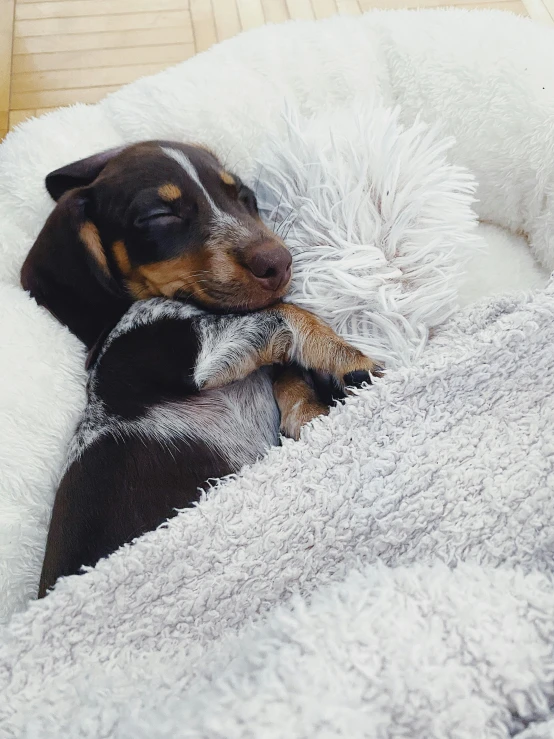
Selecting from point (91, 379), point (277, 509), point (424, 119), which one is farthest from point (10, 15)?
point (277, 509)

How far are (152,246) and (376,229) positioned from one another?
21.7 inches

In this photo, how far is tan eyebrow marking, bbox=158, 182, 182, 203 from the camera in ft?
5.19

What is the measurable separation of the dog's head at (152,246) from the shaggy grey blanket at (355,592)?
1.34ft

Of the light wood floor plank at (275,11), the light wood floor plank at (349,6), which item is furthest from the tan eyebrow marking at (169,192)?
the light wood floor plank at (349,6)

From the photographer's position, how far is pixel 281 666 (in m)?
0.95

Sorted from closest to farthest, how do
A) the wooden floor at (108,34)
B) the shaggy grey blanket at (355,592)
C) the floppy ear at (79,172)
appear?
the shaggy grey blanket at (355,592)
the floppy ear at (79,172)
the wooden floor at (108,34)

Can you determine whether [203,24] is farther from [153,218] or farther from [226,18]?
[153,218]

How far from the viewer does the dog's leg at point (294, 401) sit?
1549 mm

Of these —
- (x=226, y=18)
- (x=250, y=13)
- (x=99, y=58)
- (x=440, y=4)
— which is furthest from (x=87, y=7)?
(x=440, y=4)

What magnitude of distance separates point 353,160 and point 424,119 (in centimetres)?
49

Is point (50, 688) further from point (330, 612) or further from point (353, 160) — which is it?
point (353, 160)

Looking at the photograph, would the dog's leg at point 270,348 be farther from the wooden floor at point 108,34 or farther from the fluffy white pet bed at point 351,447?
the wooden floor at point 108,34

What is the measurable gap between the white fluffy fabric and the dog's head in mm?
143

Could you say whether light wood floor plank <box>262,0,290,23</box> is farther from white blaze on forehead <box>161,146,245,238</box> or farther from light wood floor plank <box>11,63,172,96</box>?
white blaze on forehead <box>161,146,245,238</box>
